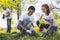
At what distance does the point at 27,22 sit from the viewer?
112 centimetres

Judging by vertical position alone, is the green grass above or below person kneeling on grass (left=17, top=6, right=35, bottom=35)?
below

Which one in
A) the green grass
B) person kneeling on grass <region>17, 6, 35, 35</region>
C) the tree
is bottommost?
the green grass

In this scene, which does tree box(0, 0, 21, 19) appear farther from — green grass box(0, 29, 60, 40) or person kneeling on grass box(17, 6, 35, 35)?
green grass box(0, 29, 60, 40)

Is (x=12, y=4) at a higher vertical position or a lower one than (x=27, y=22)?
higher

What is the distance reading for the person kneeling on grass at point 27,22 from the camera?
111 centimetres

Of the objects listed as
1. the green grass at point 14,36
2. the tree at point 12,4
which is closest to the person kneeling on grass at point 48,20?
the green grass at point 14,36

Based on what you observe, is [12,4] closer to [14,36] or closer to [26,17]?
[26,17]

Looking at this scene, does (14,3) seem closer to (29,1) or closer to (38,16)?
(29,1)

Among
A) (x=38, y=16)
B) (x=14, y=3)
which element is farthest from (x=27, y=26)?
(x=14, y=3)

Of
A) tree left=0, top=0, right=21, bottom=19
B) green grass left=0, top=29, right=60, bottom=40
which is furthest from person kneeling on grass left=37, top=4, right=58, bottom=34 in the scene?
tree left=0, top=0, right=21, bottom=19

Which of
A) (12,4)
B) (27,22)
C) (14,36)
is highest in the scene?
(12,4)

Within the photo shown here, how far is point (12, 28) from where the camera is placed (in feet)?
3.62

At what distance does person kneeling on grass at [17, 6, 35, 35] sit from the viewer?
1106mm

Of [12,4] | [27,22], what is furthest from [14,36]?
[12,4]
